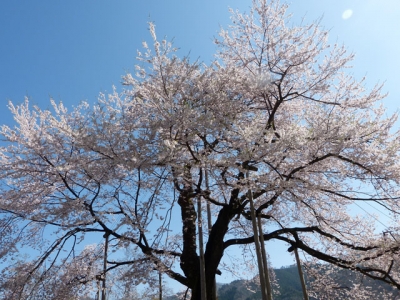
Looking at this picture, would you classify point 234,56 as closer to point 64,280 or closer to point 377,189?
point 377,189

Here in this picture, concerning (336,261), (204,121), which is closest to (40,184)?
(204,121)

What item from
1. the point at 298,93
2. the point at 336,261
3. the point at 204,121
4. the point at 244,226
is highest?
the point at 298,93

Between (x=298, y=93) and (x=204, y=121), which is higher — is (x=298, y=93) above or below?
above

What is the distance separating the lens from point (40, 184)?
7.54m

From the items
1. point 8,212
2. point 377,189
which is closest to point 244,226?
point 377,189

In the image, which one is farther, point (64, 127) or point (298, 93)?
point (298, 93)

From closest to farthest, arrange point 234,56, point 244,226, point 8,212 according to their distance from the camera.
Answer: point 8,212 → point 234,56 → point 244,226

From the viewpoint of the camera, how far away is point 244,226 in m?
9.53

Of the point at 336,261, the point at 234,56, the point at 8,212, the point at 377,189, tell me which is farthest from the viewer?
the point at 234,56

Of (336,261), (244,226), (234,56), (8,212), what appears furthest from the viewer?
(244,226)

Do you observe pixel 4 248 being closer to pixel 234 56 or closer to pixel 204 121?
pixel 204 121

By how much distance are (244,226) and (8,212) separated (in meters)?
6.62

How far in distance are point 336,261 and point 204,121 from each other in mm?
4551

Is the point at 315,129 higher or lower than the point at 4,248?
higher
